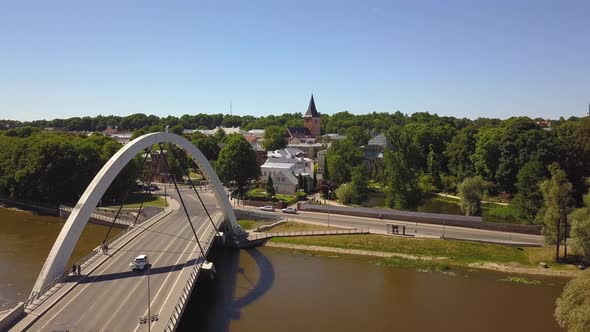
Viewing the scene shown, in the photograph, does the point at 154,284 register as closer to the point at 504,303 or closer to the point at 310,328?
the point at 310,328

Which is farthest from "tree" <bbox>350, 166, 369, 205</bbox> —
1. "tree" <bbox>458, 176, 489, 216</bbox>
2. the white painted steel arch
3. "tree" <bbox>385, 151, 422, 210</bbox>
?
the white painted steel arch

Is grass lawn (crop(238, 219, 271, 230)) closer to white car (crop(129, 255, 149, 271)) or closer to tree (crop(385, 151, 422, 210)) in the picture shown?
tree (crop(385, 151, 422, 210))

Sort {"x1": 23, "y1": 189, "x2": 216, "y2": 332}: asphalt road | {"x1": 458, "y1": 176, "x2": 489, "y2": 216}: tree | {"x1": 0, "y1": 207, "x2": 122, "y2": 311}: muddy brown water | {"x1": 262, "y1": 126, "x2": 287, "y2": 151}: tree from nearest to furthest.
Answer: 1. {"x1": 23, "y1": 189, "x2": 216, "y2": 332}: asphalt road
2. {"x1": 0, "y1": 207, "x2": 122, "y2": 311}: muddy brown water
3. {"x1": 458, "y1": 176, "x2": 489, "y2": 216}: tree
4. {"x1": 262, "y1": 126, "x2": 287, "y2": 151}: tree

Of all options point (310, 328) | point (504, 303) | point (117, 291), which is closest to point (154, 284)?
point (117, 291)

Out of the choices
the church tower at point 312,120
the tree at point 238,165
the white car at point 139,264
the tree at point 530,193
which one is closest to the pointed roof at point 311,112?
the church tower at point 312,120

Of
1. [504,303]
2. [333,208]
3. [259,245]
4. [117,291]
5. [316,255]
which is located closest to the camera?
[117,291]

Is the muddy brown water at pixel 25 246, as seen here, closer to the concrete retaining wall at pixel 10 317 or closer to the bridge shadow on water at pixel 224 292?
the concrete retaining wall at pixel 10 317

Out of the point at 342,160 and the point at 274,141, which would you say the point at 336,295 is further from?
the point at 274,141
